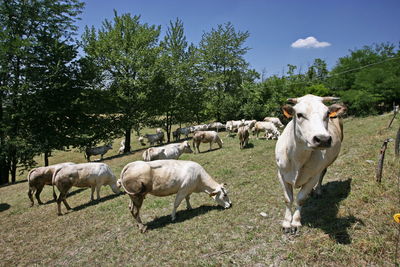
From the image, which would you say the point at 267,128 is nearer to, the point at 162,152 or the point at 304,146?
the point at 162,152

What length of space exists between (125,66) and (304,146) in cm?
2362

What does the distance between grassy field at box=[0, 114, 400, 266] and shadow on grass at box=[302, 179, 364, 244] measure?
0.02 meters

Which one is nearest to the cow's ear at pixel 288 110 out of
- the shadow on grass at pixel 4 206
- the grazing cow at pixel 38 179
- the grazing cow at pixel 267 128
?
the grazing cow at pixel 38 179

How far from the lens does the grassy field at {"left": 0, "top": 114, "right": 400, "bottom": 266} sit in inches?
142

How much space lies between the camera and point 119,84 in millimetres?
23219

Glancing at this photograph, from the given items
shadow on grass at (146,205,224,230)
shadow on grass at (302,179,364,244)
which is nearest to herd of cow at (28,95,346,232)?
shadow on grass at (146,205,224,230)

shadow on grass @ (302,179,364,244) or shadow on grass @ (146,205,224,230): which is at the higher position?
shadow on grass @ (302,179,364,244)

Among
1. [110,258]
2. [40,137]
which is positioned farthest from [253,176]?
[40,137]

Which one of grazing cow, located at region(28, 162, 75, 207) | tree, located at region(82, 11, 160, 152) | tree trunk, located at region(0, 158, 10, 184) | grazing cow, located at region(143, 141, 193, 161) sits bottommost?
tree trunk, located at region(0, 158, 10, 184)

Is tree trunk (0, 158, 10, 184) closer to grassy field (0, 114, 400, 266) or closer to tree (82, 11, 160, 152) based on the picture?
tree (82, 11, 160, 152)

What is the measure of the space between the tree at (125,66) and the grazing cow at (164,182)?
17972mm

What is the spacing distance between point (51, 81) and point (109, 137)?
23.7 ft

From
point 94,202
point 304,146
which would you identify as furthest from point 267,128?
point 304,146

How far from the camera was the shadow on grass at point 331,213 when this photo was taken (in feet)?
12.6
